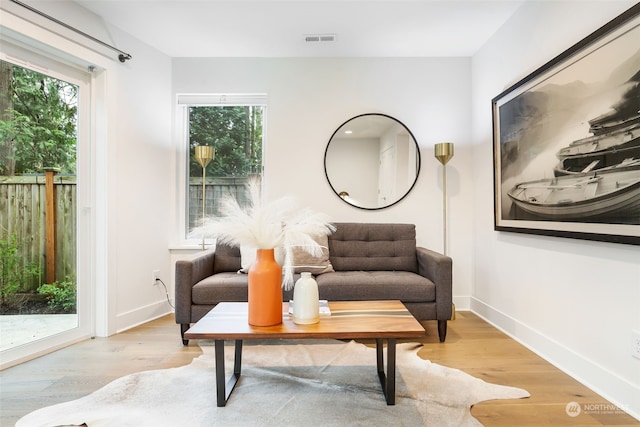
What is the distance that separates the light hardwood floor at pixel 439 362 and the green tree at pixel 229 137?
166 centimetres

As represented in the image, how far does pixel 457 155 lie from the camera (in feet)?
10.9

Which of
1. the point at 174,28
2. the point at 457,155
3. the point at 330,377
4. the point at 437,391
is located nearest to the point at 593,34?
the point at 457,155

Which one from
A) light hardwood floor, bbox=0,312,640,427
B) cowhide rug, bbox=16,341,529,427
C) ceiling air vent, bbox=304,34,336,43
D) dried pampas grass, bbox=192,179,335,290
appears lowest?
light hardwood floor, bbox=0,312,640,427

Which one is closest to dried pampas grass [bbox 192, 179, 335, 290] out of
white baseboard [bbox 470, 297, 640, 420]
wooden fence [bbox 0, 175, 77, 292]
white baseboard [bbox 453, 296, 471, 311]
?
wooden fence [bbox 0, 175, 77, 292]

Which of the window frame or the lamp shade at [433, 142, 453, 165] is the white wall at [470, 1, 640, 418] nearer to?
the lamp shade at [433, 142, 453, 165]

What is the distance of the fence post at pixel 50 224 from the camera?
2.37m

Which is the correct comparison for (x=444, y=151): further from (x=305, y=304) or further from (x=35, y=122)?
(x=35, y=122)

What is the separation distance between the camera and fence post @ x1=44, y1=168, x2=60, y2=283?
237cm

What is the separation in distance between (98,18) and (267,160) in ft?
5.80

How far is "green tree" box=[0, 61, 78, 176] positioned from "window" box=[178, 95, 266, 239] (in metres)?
1.08

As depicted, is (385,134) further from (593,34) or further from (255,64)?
(593,34)

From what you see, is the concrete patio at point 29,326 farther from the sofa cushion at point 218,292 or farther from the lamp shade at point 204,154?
the lamp shade at point 204,154

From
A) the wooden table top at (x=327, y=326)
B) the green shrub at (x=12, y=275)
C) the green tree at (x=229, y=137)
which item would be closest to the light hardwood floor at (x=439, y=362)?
the green shrub at (x=12, y=275)

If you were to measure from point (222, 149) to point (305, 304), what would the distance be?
2.39m
